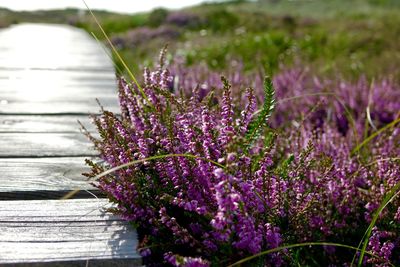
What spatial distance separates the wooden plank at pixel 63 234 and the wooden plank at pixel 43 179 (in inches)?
5.2

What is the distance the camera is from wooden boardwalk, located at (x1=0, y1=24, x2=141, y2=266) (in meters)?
1.63

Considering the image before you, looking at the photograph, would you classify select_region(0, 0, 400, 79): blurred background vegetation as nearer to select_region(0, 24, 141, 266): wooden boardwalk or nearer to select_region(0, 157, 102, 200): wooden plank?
select_region(0, 24, 141, 266): wooden boardwalk

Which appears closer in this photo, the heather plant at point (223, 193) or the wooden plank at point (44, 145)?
the heather plant at point (223, 193)

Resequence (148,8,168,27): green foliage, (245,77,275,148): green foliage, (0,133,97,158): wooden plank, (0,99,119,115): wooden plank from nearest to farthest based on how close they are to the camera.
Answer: (245,77,275,148): green foliage, (0,133,97,158): wooden plank, (0,99,119,115): wooden plank, (148,8,168,27): green foliage

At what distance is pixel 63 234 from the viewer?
174cm

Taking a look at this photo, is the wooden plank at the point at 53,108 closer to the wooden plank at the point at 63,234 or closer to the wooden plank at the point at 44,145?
the wooden plank at the point at 44,145

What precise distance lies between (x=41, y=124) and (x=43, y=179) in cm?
110

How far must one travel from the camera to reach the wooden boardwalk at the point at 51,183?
1635 mm

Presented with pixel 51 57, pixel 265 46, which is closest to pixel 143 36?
pixel 265 46

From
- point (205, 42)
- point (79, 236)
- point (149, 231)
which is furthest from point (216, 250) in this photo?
point (205, 42)

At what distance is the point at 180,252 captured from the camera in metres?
1.78

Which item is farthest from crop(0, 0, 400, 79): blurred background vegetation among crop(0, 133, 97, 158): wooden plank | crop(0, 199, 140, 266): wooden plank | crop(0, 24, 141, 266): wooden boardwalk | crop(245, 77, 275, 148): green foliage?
crop(245, 77, 275, 148): green foliage

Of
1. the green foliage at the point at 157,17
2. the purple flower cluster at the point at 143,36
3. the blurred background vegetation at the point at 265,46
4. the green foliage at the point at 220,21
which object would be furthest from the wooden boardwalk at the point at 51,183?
the green foliage at the point at 157,17

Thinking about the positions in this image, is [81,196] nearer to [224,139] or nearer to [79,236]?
[79,236]
